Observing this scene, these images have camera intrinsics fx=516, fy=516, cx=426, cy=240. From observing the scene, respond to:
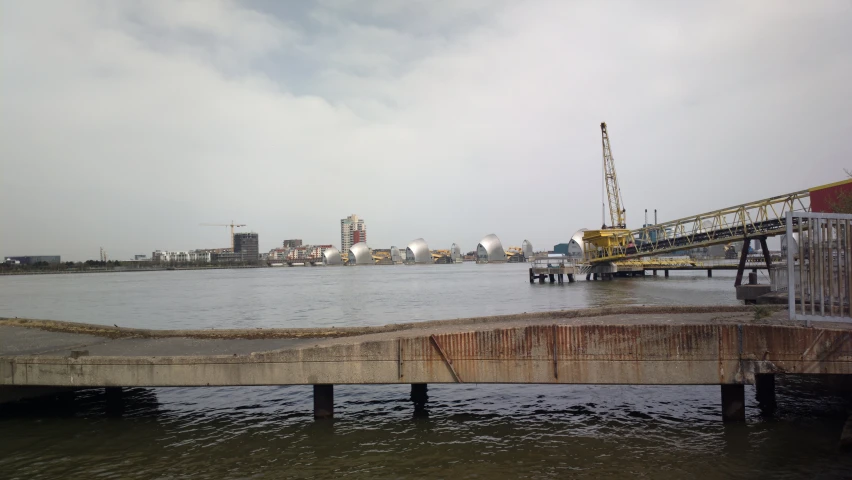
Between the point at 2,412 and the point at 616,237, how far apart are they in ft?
232

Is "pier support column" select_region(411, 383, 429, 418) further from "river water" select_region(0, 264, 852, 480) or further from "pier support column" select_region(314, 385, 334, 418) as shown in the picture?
"pier support column" select_region(314, 385, 334, 418)

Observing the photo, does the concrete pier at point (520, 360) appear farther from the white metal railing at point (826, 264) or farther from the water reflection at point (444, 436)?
the water reflection at point (444, 436)

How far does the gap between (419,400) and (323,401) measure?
210 cm

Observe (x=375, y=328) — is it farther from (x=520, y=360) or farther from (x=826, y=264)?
(x=826, y=264)

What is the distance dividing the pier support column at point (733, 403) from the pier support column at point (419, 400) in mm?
5803

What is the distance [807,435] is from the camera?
898cm

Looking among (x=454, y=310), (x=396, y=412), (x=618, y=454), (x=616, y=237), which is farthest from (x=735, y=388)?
(x=616, y=237)

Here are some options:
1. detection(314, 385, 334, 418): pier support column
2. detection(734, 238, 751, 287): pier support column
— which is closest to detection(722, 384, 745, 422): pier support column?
detection(314, 385, 334, 418): pier support column

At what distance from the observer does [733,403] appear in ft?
31.7

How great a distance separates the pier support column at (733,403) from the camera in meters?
9.59

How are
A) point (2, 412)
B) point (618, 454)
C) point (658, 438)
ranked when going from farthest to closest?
point (2, 412) < point (658, 438) < point (618, 454)

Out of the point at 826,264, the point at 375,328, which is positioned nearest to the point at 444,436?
the point at 375,328

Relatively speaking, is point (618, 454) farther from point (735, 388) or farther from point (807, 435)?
point (807, 435)

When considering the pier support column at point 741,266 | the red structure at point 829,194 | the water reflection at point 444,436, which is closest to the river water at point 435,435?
the water reflection at point 444,436
